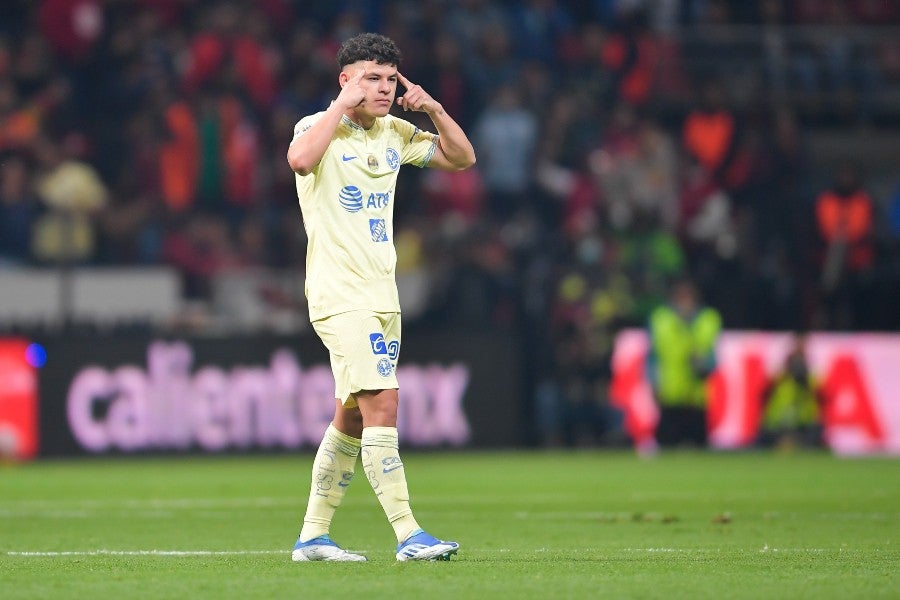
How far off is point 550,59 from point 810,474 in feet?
27.9

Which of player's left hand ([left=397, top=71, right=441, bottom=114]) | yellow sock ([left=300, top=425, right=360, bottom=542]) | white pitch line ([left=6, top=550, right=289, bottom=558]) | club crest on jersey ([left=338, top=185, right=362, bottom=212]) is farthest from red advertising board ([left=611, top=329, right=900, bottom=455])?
club crest on jersey ([left=338, top=185, right=362, bottom=212])

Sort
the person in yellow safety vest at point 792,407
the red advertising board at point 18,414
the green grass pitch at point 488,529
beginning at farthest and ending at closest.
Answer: the person in yellow safety vest at point 792,407 → the red advertising board at point 18,414 → the green grass pitch at point 488,529

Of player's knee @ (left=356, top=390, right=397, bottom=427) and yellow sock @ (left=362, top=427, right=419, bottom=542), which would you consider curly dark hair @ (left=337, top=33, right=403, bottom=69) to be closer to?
player's knee @ (left=356, top=390, right=397, bottom=427)

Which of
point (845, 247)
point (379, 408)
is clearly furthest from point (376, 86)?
point (845, 247)

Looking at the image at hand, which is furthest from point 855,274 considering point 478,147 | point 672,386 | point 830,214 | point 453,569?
point 453,569

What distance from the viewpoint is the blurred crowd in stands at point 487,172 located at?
1819cm

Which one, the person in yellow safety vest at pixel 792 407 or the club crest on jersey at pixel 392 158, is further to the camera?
the person in yellow safety vest at pixel 792 407

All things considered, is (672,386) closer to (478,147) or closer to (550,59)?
(478,147)

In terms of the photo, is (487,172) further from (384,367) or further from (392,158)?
(384,367)

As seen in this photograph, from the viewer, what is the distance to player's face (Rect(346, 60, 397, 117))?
7367mm

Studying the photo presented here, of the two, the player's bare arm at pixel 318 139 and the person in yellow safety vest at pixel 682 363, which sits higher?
the player's bare arm at pixel 318 139

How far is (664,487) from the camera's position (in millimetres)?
12961

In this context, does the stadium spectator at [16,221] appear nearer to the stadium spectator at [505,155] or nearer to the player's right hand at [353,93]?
the stadium spectator at [505,155]

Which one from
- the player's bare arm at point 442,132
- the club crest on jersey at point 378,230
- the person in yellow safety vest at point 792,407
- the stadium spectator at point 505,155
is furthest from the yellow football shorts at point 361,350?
the stadium spectator at point 505,155
